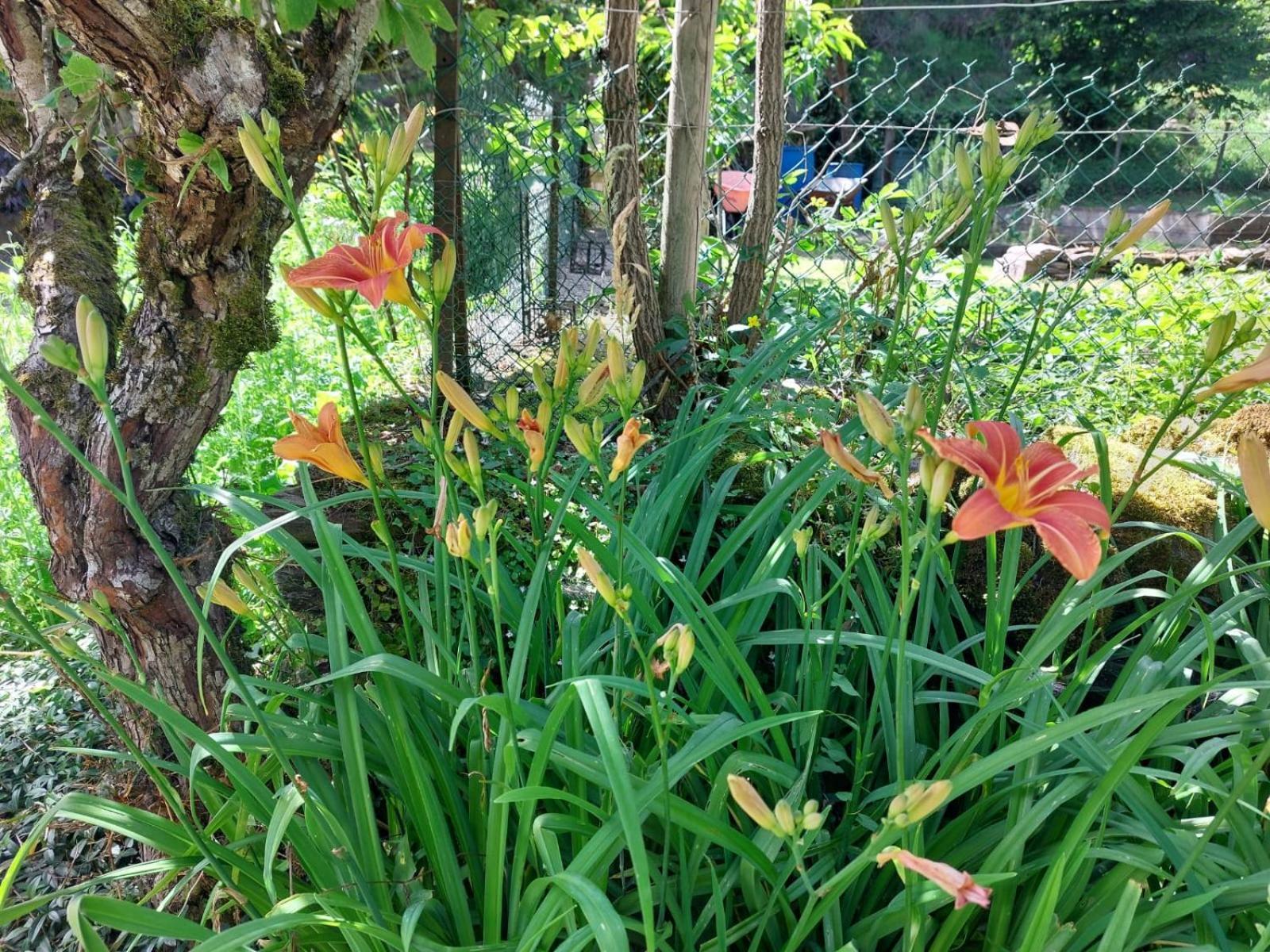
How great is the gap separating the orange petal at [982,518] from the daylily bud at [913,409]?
114 mm

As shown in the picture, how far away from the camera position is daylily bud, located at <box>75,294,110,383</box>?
2.97 feet

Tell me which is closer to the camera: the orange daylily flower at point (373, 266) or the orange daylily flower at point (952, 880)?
the orange daylily flower at point (952, 880)

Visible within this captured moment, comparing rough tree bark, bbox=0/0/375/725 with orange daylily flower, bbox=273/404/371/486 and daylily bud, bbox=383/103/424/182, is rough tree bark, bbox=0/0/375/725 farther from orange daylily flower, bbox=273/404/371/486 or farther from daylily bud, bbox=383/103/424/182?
orange daylily flower, bbox=273/404/371/486

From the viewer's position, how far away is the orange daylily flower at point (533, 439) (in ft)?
3.55

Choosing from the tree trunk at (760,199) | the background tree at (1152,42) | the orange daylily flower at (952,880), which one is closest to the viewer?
the orange daylily flower at (952,880)

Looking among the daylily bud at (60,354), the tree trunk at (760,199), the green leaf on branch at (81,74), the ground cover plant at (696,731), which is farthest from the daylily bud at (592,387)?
the tree trunk at (760,199)

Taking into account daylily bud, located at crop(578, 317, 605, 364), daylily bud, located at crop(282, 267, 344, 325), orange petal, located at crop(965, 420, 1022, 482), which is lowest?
orange petal, located at crop(965, 420, 1022, 482)

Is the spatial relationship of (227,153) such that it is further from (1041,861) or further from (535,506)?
(1041,861)

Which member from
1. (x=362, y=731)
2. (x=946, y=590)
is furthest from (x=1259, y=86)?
(x=362, y=731)

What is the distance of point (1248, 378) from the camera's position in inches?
35.2

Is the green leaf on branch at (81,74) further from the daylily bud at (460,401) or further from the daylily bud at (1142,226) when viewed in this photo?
the daylily bud at (1142,226)

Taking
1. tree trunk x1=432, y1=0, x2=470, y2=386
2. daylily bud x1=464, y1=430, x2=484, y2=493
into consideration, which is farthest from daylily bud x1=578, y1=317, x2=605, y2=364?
tree trunk x1=432, y1=0, x2=470, y2=386

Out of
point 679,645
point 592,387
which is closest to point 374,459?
point 592,387

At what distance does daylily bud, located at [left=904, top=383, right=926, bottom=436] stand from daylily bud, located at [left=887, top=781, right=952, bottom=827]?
0.34 meters
